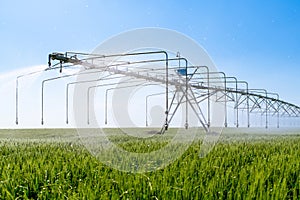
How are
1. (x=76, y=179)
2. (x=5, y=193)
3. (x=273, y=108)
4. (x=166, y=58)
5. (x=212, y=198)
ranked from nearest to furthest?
(x=212, y=198), (x=5, y=193), (x=76, y=179), (x=166, y=58), (x=273, y=108)

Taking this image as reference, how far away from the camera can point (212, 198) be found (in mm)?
3016

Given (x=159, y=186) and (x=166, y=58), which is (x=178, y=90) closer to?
(x=166, y=58)

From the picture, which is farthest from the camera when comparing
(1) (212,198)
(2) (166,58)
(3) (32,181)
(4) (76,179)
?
(2) (166,58)

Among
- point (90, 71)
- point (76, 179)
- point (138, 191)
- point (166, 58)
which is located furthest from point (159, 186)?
point (90, 71)

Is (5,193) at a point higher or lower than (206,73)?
lower

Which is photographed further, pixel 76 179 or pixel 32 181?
pixel 76 179

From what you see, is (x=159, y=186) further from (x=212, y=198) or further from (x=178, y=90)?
(x=178, y=90)

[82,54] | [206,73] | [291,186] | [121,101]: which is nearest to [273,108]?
[206,73]

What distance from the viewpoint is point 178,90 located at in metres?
18.8

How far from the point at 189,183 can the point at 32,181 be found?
1.48 metres

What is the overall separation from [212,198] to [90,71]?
38.7 feet

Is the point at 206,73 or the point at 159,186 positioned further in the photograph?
the point at 206,73

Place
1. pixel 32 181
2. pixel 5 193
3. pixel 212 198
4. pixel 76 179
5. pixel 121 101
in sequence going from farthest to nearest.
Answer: pixel 121 101 < pixel 76 179 < pixel 32 181 < pixel 5 193 < pixel 212 198

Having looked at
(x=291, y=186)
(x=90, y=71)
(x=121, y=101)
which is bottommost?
(x=291, y=186)
